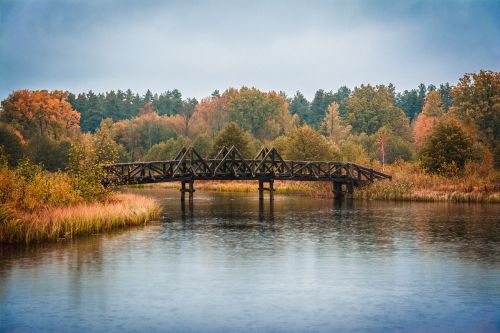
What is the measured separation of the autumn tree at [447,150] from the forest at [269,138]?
0.36ft

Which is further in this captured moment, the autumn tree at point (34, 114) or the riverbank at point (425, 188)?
the autumn tree at point (34, 114)

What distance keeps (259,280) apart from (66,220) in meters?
14.0

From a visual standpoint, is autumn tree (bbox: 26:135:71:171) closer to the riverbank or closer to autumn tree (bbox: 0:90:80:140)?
autumn tree (bbox: 0:90:80:140)

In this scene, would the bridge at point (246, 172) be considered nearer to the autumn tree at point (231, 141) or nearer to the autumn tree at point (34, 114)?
the autumn tree at point (231, 141)

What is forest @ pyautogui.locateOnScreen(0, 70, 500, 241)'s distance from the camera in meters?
39.6

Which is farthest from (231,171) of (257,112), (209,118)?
(257,112)

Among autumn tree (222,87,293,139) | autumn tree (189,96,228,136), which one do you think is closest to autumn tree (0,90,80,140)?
autumn tree (189,96,228,136)

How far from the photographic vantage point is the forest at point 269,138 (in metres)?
39.6

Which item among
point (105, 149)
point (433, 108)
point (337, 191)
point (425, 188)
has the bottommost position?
point (337, 191)

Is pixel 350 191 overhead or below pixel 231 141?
below

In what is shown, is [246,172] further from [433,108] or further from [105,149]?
[433,108]

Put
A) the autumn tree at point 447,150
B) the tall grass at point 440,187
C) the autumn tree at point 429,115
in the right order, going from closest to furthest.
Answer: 1. the tall grass at point 440,187
2. the autumn tree at point 447,150
3. the autumn tree at point 429,115

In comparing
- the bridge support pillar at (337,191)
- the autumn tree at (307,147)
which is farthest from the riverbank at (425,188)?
the autumn tree at (307,147)

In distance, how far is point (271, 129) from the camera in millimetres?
144250
